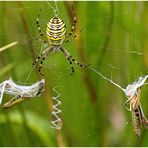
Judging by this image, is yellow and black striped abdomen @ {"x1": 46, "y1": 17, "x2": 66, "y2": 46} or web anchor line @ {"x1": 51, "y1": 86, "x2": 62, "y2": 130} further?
web anchor line @ {"x1": 51, "y1": 86, "x2": 62, "y2": 130}

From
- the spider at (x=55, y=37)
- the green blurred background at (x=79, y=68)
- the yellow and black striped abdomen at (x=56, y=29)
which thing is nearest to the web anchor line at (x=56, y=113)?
the green blurred background at (x=79, y=68)

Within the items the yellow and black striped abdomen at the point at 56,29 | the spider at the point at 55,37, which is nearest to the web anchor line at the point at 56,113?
the spider at the point at 55,37

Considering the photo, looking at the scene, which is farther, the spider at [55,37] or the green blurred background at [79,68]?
the green blurred background at [79,68]

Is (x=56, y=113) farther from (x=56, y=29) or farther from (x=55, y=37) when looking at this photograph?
(x=56, y=29)

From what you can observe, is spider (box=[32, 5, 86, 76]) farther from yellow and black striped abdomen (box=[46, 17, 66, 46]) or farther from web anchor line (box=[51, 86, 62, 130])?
web anchor line (box=[51, 86, 62, 130])

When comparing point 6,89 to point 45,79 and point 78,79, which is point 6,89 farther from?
point 78,79

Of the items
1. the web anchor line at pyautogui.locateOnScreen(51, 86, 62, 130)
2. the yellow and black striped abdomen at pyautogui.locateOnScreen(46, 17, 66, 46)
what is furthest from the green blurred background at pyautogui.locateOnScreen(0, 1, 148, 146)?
the yellow and black striped abdomen at pyautogui.locateOnScreen(46, 17, 66, 46)

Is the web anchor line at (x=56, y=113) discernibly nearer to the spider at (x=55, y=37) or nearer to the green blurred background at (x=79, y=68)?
the green blurred background at (x=79, y=68)

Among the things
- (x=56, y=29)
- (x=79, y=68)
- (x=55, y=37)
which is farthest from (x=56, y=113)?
(x=56, y=29)

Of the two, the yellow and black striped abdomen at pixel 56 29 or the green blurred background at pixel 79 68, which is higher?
the yellow and black striped abdomen at pixel 56 29
